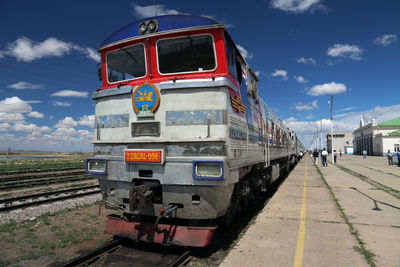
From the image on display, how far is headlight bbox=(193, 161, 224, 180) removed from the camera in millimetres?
3783

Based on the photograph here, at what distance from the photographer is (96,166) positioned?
15.6 ft

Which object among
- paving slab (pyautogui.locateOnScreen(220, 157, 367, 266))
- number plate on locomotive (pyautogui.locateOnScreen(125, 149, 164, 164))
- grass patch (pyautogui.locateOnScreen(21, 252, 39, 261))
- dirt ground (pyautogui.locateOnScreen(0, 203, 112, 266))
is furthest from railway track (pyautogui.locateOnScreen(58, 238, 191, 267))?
number plate on locomotive (pyautogui.locateOnScreen(125, 149, 164, 164))

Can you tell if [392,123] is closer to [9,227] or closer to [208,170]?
[208,170]

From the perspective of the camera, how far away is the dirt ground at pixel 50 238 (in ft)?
14.1

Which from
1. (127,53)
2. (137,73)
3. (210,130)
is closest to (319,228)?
(210,130)

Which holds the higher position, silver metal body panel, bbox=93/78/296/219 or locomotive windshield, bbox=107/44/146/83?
locomotive windshield, bbox=107/44/146/83

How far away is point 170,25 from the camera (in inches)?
171

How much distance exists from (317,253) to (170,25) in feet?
14.4

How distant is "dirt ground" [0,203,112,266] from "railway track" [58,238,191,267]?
0.56m

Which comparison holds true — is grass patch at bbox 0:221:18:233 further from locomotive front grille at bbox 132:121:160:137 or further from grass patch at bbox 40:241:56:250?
locomotive front grille at bbox 132:121:160:137

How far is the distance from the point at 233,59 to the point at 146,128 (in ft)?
6.58

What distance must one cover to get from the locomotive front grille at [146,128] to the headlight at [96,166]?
824 millimetres

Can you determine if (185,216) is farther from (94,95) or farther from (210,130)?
(94,95)

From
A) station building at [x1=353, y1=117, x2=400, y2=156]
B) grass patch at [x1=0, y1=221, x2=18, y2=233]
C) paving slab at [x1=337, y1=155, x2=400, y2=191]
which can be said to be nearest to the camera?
grass patch at [x1=0, y1=221, x2=18, y2=233]
